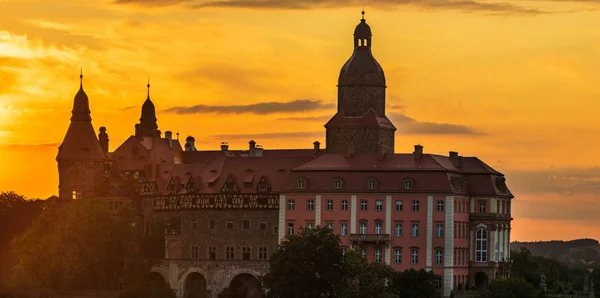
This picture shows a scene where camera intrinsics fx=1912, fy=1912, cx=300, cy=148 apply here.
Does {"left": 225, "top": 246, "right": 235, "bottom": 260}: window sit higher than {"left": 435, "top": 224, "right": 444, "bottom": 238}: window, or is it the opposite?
{"left": 435, "top": 224, "right": 444, "bottom": 238}: window

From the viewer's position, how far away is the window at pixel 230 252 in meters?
164

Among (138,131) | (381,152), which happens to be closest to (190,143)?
(138,131)

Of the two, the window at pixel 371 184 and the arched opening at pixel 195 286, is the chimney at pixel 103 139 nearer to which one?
the arched opening at pixel 195 286

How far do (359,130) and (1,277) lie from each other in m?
37.0

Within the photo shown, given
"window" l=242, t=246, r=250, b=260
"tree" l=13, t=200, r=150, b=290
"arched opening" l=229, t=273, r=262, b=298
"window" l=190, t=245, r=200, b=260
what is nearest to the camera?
"arched opening" l=229, t=273, r=262, b=298

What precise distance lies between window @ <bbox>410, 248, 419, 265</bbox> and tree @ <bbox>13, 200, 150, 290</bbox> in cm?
2561

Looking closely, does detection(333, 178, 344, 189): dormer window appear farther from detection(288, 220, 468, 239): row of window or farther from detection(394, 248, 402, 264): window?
detection(394, 248, 402, 264): window

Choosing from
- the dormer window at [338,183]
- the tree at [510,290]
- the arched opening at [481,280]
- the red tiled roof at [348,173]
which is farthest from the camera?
the arched opening at [481,280]

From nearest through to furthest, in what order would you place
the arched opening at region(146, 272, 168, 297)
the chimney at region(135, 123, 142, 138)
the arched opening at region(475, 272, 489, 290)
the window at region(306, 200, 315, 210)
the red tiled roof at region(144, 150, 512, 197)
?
the red tiled roof at region(144, 150, 512, 197), the arched opening at region(475, 272, 489, 290), the window at region(306, 200, 315, 210), the arched opening at region(146, 272, 168, 297), the chimney at region(135, 123, 142, 138)

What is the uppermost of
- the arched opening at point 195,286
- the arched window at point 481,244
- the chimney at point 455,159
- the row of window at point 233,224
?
the chimney at point 455,159

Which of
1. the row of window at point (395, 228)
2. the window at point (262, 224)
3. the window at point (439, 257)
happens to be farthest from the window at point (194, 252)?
the window at point (439, 257)

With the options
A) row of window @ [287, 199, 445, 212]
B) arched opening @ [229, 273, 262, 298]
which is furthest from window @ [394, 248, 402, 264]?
arched opening @ [229, 273, 262, 298]

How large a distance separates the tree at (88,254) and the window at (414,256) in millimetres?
25605

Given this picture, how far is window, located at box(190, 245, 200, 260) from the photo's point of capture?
543ft
